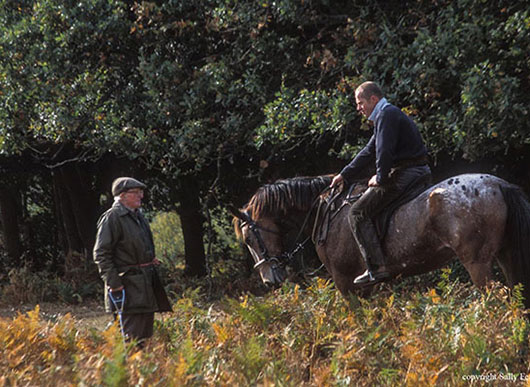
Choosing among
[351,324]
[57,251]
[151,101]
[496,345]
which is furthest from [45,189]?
[496,345]

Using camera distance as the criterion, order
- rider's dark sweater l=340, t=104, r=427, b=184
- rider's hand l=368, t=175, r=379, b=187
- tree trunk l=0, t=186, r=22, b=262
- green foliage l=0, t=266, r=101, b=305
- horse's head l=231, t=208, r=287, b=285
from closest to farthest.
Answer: rider's dark sweater l=340, t=104, r=427, b=184, rider's hand l=368, t=175, r=379, b=187, horse's head l=231, t=208, r=287, b=285, green foliage l=0, t=266, r=101, b=305, tree trunk l=0, t=186, r=22, b=262

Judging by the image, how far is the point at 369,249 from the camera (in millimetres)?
7559

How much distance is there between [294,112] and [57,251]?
35.7ft

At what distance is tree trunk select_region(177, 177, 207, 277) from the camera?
15.9 meters

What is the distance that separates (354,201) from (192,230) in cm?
857

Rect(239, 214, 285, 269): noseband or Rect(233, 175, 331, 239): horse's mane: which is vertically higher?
Rect(233, 175, 331, 239): horse's mane

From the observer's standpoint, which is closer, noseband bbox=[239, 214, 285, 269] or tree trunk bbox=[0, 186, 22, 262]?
noseband bbox=[239, 214, 285, 269]

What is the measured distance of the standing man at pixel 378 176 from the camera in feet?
24.0

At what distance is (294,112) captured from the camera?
1089 cm

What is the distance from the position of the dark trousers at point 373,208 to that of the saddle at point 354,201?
5 centimetres

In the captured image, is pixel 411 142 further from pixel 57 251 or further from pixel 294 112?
pixel 57 251

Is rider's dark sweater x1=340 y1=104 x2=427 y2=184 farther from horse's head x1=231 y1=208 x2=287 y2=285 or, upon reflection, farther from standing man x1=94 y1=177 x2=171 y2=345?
standing man x1=94 y1=177 x2=171 y2=345

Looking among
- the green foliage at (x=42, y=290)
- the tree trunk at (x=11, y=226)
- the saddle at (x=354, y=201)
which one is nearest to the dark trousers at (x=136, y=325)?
the saddle at (x=354, y=201)

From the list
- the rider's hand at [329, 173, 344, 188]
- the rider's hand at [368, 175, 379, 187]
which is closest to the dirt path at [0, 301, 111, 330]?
the rider's hand at [329, 173, 344, 188]
